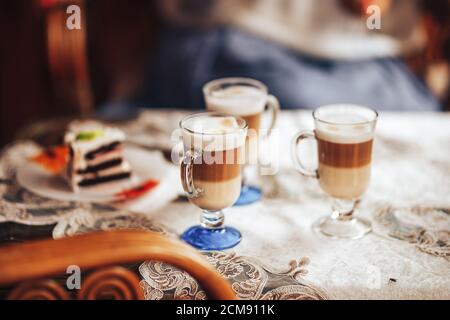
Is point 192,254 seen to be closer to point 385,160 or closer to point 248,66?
point 385,160

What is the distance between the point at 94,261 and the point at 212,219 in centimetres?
47

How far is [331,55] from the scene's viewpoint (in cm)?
267

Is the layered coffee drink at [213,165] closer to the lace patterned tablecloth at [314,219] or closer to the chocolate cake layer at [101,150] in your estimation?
the lace patterned tablecloth at [314,219]

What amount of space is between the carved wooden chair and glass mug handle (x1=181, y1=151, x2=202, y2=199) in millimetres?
323

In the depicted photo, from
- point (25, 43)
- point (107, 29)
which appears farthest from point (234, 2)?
point (25, 43)

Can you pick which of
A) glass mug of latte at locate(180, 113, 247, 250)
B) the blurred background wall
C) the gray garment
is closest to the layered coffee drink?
glass mug of latte at locate(180, 113, 247, 250)

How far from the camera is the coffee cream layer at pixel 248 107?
1362 millimetres

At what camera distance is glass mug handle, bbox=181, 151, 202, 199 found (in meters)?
1.14

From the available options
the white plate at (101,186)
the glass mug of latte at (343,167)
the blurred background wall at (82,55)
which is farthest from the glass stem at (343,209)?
→ the blurred background wall at (82,55)

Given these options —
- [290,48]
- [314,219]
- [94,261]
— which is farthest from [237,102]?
[290,48]

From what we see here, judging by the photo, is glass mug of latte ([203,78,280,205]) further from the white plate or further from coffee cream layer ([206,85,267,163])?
the white plate

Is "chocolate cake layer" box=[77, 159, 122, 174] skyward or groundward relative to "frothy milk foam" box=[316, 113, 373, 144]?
groundward

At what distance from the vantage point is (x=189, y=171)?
1141 mm

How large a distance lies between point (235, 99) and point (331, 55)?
1412 millimetres
